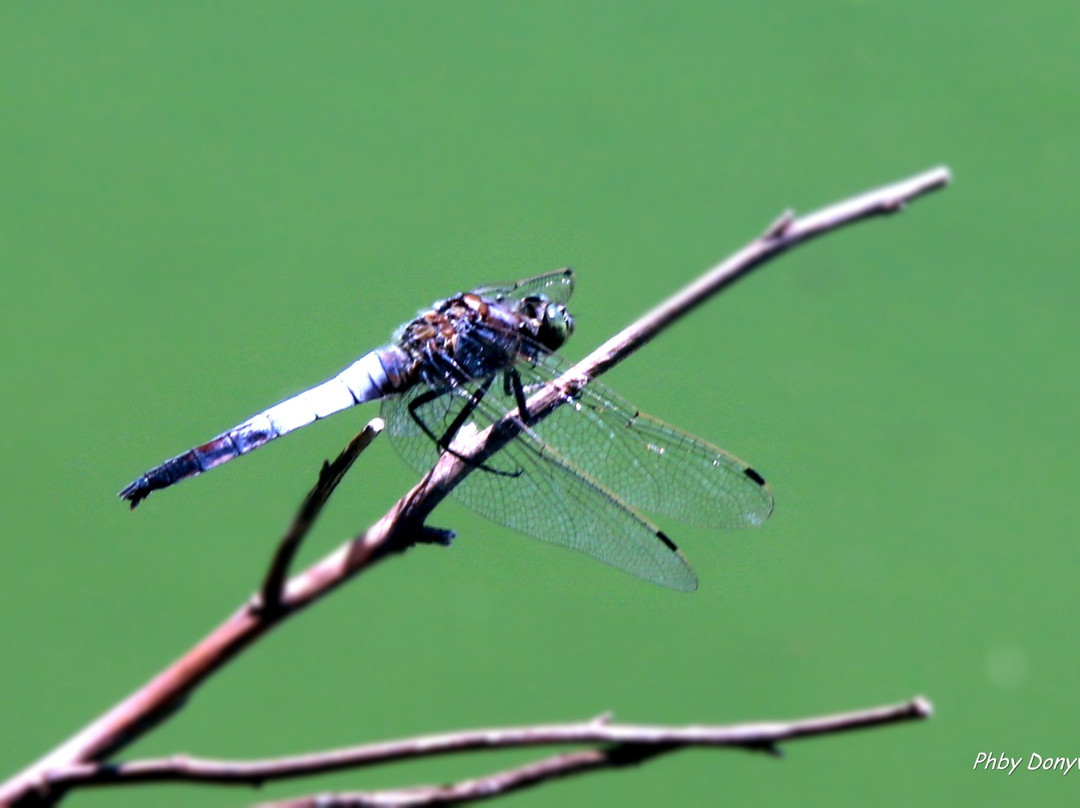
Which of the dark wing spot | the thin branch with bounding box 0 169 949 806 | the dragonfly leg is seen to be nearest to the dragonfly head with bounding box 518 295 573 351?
the dragonfly leg

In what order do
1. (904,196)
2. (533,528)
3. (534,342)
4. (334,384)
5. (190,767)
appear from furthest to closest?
(334,384) < (534,342) < (533,528) < (904,196) < (190,767)

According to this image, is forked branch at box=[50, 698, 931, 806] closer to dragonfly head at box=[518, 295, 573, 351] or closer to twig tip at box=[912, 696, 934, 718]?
twig tip at box=[912, 696, 934, 718]

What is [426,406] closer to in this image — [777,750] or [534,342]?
[534,342]

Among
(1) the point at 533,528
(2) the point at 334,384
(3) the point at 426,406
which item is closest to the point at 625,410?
(1) the point at 533,528

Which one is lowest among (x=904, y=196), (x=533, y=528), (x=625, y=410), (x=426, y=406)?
(x=904, y=196)

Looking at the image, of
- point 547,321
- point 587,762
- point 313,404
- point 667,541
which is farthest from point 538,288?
point 587,762
